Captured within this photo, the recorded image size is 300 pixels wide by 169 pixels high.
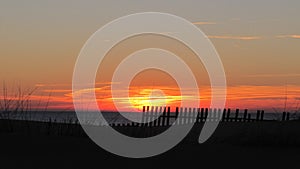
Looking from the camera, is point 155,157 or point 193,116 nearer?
point 155,157

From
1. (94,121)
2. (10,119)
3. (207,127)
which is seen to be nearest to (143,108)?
(207,127)

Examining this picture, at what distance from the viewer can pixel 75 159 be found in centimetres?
866

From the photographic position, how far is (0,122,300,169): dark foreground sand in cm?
839

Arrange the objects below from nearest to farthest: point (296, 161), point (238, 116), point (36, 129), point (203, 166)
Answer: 1. point (203, 166)
2. point (296, 161)
3. point (36, 129)
4. point (238, 116)

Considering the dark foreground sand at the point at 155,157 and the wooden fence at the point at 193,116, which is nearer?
the dark foreground sand at the point at 155,157

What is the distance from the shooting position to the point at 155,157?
9102 millimetres

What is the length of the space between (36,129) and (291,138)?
6126mm

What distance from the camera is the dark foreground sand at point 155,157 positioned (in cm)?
839

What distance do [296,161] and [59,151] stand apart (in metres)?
4.30

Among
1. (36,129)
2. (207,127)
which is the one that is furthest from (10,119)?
(207,127)

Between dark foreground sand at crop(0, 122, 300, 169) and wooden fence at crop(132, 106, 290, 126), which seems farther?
wooden fence at crop(132, 106, 290, 126)

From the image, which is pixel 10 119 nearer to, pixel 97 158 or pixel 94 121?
pixel 94 121

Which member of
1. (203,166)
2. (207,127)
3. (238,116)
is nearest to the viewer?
(203,166)

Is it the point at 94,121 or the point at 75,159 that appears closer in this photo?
the point at 75,159
